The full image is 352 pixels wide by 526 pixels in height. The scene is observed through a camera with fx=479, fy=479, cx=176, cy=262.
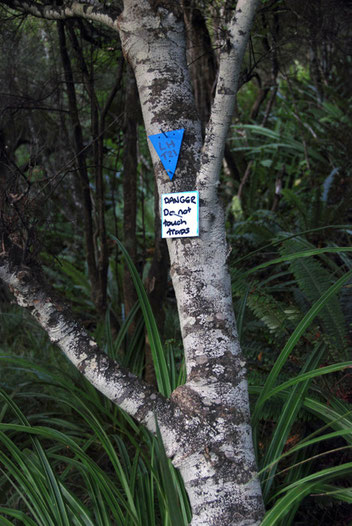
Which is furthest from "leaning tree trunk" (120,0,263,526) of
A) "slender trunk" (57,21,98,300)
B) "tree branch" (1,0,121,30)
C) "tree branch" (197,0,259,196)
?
"slender trunk" (57,21,98,300)

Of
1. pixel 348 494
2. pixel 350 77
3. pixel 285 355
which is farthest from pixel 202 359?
pixel 350 77

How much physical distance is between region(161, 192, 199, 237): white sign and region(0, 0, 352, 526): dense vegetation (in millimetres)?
137

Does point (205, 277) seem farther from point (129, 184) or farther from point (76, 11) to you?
point (129, 184)

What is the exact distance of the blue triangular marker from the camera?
133 cm

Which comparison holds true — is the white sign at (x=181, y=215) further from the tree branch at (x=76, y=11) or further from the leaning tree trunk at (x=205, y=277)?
the tree branch at (x=76, y=11)

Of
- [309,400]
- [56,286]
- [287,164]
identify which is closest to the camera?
[309,400]

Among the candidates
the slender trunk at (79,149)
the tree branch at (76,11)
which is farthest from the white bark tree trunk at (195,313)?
the slender trunk at (79,149)

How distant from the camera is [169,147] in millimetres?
1328

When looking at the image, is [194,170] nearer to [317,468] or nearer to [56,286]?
[317,468]

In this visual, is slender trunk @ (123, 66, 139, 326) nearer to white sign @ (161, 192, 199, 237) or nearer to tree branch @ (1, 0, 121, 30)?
tree branch @ (1, 0, 121, 30)

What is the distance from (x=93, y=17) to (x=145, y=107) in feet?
1.37

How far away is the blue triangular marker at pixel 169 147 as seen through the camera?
1326 mm

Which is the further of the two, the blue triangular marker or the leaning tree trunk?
the blue triangular marker

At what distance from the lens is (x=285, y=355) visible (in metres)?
1.40
